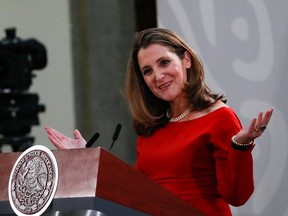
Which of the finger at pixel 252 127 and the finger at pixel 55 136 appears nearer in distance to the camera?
the finger at pixel 252 127

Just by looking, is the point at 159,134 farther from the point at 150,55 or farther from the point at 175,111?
the point at 150,55

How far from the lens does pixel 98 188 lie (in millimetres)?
1732

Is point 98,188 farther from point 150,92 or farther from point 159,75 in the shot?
point 150,92

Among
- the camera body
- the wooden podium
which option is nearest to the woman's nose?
the wooden podium

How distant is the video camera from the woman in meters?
1.94

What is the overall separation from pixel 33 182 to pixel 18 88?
8.52 ft

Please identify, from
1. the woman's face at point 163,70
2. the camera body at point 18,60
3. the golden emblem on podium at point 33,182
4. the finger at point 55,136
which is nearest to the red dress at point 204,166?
the woman's face at point 163,70

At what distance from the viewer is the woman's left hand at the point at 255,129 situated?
6.53 feet

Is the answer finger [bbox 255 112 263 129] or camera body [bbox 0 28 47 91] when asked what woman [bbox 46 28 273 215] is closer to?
finger [bbox 255 112 263 129]

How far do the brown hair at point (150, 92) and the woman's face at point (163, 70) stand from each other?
0.06 feet

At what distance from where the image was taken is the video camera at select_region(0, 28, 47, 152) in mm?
4328

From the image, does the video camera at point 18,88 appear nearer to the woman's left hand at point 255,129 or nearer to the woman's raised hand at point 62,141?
the woman's raised hand at point 62,141

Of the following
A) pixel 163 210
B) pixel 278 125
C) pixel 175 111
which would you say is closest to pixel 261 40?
pixel 278 125

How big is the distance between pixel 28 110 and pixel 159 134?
6.95 feet
